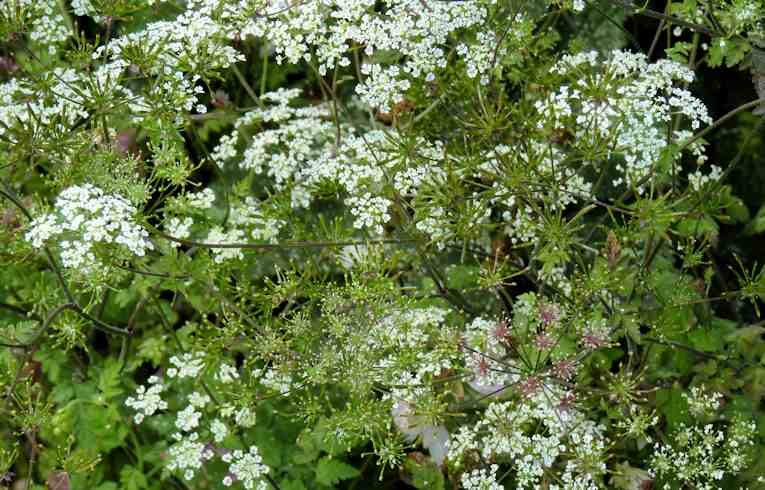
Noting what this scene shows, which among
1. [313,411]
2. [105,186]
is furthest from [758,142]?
[105,186]

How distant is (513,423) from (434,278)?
0.59 metres

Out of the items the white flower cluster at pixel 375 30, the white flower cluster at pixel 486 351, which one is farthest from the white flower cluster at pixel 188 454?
the white flower cluster at pixel 375 30

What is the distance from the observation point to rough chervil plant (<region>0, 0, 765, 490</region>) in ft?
8.70

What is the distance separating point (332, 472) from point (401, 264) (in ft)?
2.70

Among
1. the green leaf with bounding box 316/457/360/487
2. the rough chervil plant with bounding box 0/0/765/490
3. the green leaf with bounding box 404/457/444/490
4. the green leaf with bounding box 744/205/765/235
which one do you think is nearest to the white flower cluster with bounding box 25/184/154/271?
the rough chervil plant with bounding box 0/0/765/490

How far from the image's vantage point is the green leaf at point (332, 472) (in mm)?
3125

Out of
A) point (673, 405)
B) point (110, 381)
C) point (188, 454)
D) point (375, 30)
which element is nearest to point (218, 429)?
point (188, 454)

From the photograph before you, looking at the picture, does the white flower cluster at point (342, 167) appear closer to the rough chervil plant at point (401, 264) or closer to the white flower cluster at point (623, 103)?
the rough chervil plant at point (401, 264)

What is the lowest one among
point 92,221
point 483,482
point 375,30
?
point 483,482

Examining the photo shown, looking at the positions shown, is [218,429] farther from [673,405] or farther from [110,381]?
[673,405]

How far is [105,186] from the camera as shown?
8.51 feet

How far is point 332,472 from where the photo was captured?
313cm

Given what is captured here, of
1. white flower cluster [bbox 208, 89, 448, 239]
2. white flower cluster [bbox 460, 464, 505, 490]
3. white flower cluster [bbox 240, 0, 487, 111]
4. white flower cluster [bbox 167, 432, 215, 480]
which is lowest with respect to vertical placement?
white flower cluster [bbox 167, 432, 215, 480]

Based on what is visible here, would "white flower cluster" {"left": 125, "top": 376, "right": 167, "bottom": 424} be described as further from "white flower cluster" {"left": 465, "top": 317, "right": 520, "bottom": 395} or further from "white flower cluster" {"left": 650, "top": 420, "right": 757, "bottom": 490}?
"white flower cluster" {"left": 650, "top": 420, "right": 757, "bottom": 490}
